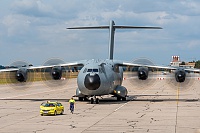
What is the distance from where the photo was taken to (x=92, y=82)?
3406 cm

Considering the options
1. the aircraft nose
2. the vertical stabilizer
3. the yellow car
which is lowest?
the yellow car

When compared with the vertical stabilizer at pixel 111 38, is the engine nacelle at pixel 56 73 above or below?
below

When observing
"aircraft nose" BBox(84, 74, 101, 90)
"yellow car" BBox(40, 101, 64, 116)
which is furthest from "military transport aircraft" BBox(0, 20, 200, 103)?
"yellow car" BBox(40, 101, 64, 116)

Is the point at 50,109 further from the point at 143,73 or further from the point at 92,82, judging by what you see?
the point at 143,73

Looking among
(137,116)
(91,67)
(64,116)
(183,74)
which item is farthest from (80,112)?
(183,74)

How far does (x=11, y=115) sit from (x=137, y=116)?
8537 mm

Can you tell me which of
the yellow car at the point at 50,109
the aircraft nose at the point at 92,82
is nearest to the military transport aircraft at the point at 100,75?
the aircraft nose at the point at 92,82

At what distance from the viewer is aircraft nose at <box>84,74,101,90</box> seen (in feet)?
112

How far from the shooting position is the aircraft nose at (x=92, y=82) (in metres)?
34.1

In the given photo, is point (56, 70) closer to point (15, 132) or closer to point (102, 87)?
point (102, 87)

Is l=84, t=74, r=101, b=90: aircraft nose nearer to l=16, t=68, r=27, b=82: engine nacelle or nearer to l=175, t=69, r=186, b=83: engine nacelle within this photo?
l=175, t=69, r=186, b=83: engine nacelle

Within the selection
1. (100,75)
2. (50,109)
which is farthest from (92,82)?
(50,109)

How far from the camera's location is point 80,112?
3000 centimetres

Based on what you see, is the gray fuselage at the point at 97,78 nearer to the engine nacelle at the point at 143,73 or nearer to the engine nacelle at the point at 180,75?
the engine nacelle at the point at 143,73
